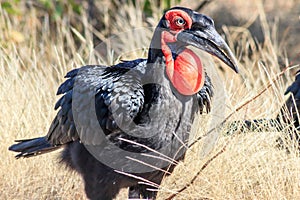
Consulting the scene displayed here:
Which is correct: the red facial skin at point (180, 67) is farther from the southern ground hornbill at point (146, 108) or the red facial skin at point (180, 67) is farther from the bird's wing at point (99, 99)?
the bird's wing at point (99, 99)

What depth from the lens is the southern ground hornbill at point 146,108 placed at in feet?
11.1

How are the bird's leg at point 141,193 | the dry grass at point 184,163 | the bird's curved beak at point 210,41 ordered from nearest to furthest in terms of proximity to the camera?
the bird's curved beak at point 210,41, the dry grass at point 184,163, the bird's leg at point 141,193

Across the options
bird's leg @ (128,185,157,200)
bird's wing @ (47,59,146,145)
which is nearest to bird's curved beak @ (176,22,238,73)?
bird's wing @ (47,59,146,145)

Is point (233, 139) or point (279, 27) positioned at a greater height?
point (279, 27)

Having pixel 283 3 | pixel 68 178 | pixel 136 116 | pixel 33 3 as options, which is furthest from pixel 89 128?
pixel 283 3

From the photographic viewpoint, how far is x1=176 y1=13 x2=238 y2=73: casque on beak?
3.31 metres

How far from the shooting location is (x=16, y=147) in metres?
4.07

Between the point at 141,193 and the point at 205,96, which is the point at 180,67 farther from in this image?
the point at 141,193

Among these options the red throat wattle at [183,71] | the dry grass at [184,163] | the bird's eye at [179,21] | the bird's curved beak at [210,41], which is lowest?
the dry grass at [184,163]

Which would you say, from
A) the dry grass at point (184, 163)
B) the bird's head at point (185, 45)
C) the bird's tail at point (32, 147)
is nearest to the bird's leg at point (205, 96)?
the dry grass at point (184, 163)

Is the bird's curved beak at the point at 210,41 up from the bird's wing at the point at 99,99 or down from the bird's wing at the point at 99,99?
up

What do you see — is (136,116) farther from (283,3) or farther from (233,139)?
(283,3)

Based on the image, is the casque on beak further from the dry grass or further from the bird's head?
the dry grass

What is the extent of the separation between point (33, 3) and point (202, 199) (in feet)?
17.0
